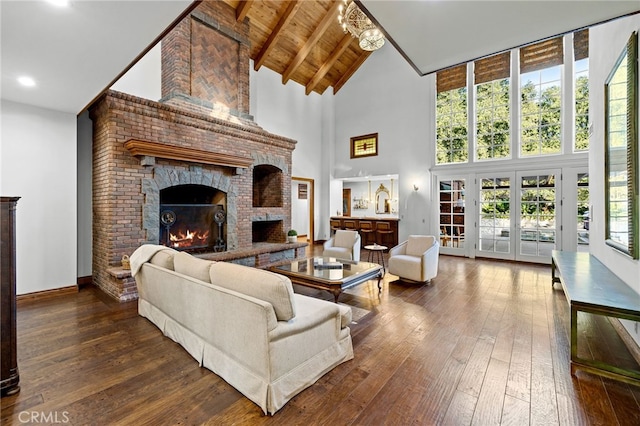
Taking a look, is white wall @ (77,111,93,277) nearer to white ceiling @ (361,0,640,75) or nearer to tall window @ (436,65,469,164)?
white ceiling @ (361,0,640,75)

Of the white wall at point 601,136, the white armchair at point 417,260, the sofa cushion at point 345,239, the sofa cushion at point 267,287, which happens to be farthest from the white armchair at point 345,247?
the sofa cushion at point 267,287

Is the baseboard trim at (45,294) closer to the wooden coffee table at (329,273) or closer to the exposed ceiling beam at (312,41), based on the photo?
the wooden coffee table at (329,273)

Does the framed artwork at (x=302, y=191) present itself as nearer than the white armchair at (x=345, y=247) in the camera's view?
No

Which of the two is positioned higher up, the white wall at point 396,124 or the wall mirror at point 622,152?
the white wall at point 396,124

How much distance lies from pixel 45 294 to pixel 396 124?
8478mm

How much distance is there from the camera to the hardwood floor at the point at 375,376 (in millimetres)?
1747

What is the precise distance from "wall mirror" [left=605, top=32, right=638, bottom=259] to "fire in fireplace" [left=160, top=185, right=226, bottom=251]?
5.53 metres

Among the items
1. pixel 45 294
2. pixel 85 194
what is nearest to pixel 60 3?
pixel 85 194

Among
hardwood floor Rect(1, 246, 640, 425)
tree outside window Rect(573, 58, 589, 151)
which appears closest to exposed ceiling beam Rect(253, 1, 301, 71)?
tree outside window Rect(573, 58, 589, 151)

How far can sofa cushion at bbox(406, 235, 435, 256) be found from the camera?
4.92 metres

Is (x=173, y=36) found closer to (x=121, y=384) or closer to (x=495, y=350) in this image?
(x=121, y=384)

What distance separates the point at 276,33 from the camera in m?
7.17

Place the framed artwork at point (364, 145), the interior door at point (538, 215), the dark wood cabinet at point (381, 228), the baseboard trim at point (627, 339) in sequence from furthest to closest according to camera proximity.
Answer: the framed artwork at point (364, 145) → the dark wood cabinet at point (381, 228) → the interior door at point (538, 215) → the baseboard trim at point (627, 339)

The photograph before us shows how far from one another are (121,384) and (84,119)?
4.42 meters
